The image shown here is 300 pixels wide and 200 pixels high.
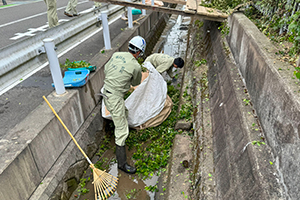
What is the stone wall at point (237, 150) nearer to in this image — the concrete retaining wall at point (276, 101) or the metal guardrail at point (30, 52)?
the concrete retaining wall at point (276, 101)

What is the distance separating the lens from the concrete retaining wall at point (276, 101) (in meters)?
1.47

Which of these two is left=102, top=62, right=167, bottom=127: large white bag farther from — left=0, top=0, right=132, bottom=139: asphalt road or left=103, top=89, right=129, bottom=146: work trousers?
left=0, top=0, right=132, bottom=139: asphalt road

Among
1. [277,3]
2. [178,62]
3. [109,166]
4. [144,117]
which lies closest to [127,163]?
[109,166]

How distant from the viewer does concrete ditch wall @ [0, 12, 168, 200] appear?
82.0 inches

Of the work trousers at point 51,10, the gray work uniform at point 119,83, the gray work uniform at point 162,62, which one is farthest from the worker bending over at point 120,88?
the work trousers at point 51,10

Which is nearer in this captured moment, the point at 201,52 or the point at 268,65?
the point at 268,65

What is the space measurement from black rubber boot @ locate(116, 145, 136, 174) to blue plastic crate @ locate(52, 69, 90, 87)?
1.15 meters

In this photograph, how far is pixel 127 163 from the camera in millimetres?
3566

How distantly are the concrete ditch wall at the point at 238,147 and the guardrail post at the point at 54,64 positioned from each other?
2.20 metres

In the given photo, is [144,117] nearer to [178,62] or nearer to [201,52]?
[178,62]

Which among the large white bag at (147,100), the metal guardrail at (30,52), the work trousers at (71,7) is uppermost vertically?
the metal guardrail at (30,52)

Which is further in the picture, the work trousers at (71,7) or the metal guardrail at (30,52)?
the work trousers at (71,7)

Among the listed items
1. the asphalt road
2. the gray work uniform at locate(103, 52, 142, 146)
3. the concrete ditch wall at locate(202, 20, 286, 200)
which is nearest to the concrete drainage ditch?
the concrete ditch wall at locate(202, 20, 286, 200)

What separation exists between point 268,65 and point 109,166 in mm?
2746
